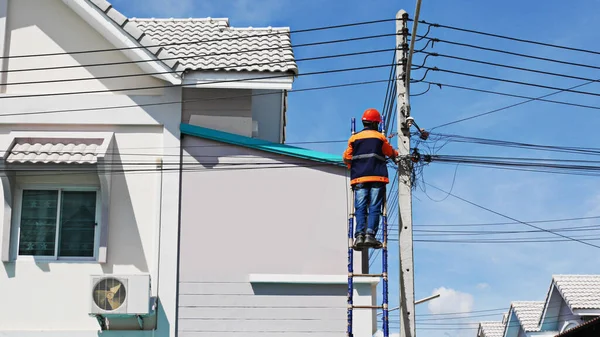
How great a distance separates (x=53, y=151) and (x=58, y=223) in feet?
A: 3.93

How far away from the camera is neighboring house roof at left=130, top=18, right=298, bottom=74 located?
48.1 ft

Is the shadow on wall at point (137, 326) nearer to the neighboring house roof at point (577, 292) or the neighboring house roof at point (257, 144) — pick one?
the neighboring house roof at point (257, 144)

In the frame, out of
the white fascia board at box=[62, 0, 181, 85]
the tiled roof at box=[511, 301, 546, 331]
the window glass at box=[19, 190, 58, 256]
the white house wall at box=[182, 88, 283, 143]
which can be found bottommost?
the tiled roof at box=[511, 301, 546, 331]

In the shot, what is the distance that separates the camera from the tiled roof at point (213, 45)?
1451cm

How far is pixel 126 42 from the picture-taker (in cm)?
1455

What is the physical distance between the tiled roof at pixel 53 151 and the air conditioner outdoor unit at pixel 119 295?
6.02ft

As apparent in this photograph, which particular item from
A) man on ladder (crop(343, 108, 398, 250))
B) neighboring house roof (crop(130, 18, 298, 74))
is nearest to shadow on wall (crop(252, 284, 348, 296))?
man on ladder (crop(343, 108, 398, 250))

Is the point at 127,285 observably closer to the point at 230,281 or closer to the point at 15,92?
the point at 230,281

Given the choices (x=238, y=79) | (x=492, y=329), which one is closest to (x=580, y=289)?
(x=492, y=329)

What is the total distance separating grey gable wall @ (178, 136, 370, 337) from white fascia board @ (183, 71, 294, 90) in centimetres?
93

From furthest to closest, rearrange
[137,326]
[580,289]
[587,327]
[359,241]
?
[580,289] → [587,327] → [137,326] → [359,241]

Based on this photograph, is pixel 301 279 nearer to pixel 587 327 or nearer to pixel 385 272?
pixel 385 272

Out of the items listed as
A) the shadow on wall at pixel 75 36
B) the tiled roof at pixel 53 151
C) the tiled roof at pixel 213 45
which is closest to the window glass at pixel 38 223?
the tiled roof at pixel 53 151

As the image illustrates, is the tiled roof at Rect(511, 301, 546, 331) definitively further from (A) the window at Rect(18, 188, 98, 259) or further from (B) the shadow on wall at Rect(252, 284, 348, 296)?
(A) the window at Rect(18, 188, 98, 259)
